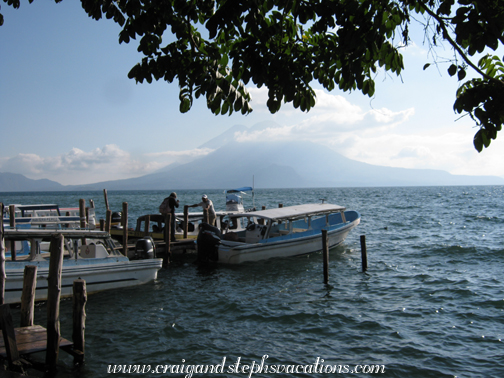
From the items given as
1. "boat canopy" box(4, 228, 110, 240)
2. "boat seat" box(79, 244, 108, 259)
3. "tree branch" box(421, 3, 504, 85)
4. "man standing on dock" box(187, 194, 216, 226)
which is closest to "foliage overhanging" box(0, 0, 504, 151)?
"tree branch" box(421, 3, 504, 85)

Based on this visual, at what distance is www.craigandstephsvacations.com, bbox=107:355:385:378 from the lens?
782cm

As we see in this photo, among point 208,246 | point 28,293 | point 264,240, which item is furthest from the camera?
point 264,240

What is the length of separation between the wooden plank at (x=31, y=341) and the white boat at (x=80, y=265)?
4038mm

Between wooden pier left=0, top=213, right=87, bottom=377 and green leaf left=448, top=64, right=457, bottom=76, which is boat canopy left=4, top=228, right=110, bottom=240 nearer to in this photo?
wooden pier left=0, top=213, right=87, bottom=377

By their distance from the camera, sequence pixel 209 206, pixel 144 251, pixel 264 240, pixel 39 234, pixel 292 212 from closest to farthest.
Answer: pixel 39 234, pixel 144 251, pixel 264 240, pixel 292 212, pixel 209 206

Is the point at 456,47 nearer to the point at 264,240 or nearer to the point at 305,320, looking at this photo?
the point at 305,320

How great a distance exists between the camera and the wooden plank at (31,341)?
282 inches

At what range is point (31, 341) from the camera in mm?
7488

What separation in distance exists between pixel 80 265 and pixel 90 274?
1.46ft

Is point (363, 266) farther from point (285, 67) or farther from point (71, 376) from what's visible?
point (285, 67)

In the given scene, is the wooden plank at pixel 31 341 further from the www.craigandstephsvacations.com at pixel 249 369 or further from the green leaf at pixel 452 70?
the green leaf at pixel 452 70

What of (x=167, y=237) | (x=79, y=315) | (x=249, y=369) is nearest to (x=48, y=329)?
(x=79, y=315)

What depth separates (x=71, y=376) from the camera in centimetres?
752

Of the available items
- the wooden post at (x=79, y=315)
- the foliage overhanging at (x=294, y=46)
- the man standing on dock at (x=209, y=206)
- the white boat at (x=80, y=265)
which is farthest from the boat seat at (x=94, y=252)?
the foliage overhanging at (x=294, y=46)
